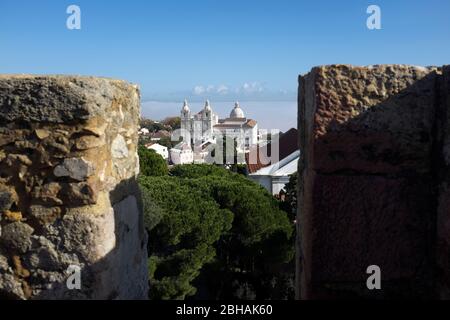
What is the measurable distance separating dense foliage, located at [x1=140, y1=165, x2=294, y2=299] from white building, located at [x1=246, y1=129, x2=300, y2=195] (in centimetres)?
770

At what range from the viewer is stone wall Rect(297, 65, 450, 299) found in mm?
2107

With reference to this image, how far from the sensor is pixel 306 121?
7.72 feet

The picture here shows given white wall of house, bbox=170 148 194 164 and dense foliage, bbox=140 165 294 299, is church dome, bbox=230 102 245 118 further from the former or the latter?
dense foliage, bbox=140 165 294 299

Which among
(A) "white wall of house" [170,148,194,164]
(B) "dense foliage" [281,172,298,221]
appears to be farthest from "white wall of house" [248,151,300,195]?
(A) "white wall of house" [170,148,194,164]

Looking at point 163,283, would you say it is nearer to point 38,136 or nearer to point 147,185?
point 147,185

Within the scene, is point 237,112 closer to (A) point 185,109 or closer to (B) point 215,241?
(A) point 185,109

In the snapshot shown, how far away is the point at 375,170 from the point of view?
2.12m

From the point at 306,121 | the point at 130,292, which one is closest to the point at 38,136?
the point at 130,292

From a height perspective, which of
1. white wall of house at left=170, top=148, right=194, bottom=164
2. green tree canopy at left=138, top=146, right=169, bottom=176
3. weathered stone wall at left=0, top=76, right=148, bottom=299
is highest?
weathered stone wall at left=0, top=76, right=148, bottom=299

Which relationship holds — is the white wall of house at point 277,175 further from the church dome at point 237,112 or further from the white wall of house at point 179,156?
the church dome at point 237,112

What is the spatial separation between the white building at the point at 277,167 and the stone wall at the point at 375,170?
1886cm

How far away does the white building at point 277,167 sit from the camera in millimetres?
24083

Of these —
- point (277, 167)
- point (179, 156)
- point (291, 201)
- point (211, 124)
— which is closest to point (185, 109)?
point (211, 124)

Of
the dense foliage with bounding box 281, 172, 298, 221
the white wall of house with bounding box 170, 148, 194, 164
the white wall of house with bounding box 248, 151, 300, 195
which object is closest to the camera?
the dense foliage with bounding box 281, 172, 298, 221
